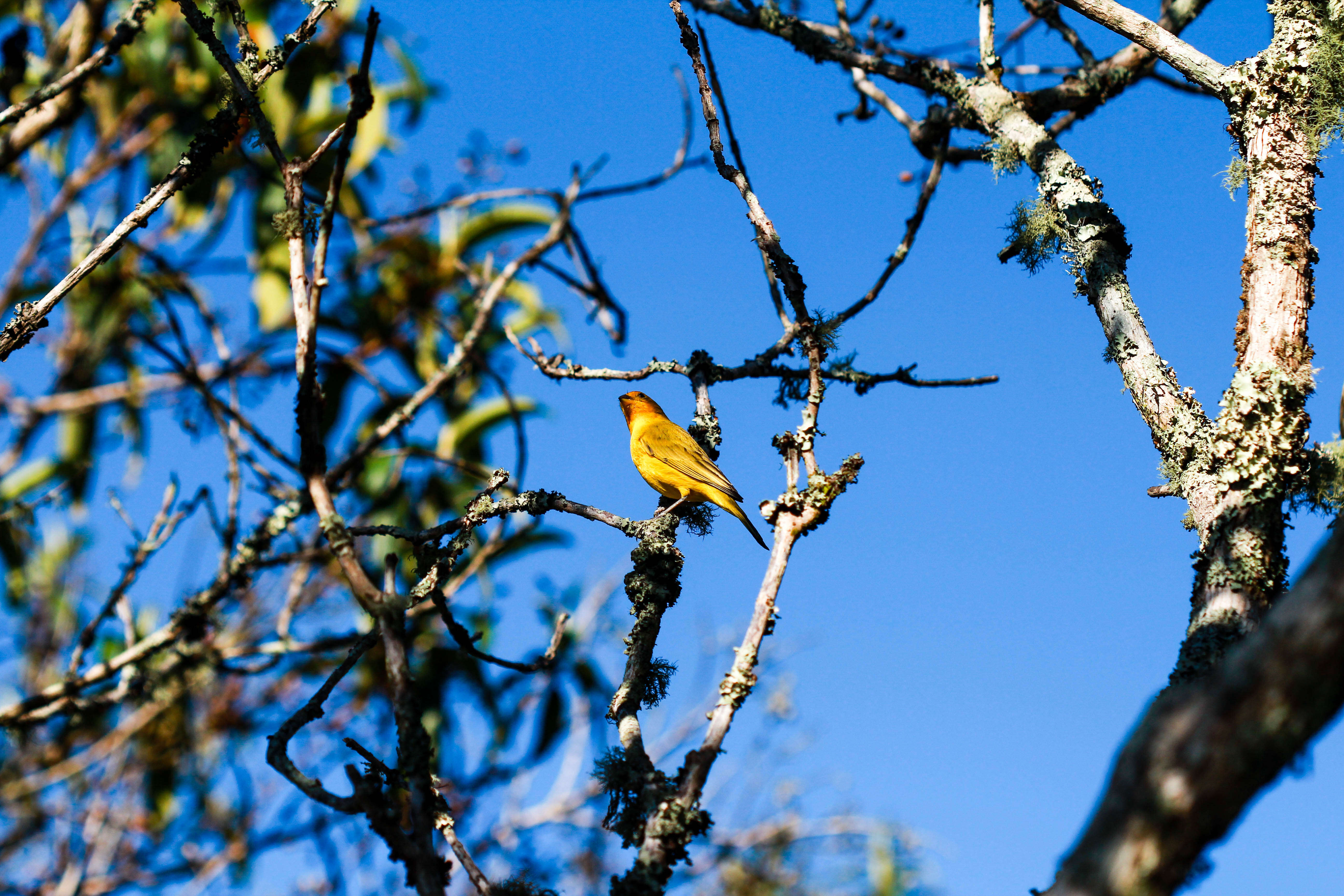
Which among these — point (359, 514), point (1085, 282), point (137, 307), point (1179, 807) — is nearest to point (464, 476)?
point (359, 514)

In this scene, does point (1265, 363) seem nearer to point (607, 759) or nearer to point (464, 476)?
point (607, 759)

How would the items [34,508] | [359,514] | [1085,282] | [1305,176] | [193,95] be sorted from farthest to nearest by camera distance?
[193,95], [359,514], [34,508], [1085,282], [1305,176]

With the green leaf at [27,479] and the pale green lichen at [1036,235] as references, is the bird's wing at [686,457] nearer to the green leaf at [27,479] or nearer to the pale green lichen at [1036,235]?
the pale green lichen at [1036,235]

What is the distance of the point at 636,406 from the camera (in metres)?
6.16

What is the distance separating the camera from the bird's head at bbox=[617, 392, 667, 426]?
6051mm

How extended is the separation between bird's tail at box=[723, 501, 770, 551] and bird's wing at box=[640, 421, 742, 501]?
0.11ft

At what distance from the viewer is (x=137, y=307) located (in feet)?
24.0

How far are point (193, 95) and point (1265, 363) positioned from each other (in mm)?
9394

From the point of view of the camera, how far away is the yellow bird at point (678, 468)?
393cm

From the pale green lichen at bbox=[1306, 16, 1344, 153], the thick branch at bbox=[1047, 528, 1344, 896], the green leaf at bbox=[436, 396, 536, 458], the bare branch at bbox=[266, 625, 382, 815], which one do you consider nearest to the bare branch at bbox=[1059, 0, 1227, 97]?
the pale green lichen at bbox=[1306, 16, 1344, 153]

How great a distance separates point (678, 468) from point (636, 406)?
1.98 metres

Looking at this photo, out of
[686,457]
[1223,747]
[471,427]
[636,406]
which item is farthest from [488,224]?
[1223,747]

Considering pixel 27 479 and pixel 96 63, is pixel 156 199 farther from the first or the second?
pixel 27 479

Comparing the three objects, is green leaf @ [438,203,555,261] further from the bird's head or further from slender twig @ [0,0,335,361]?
slender twig @ [0,0,335,361]
